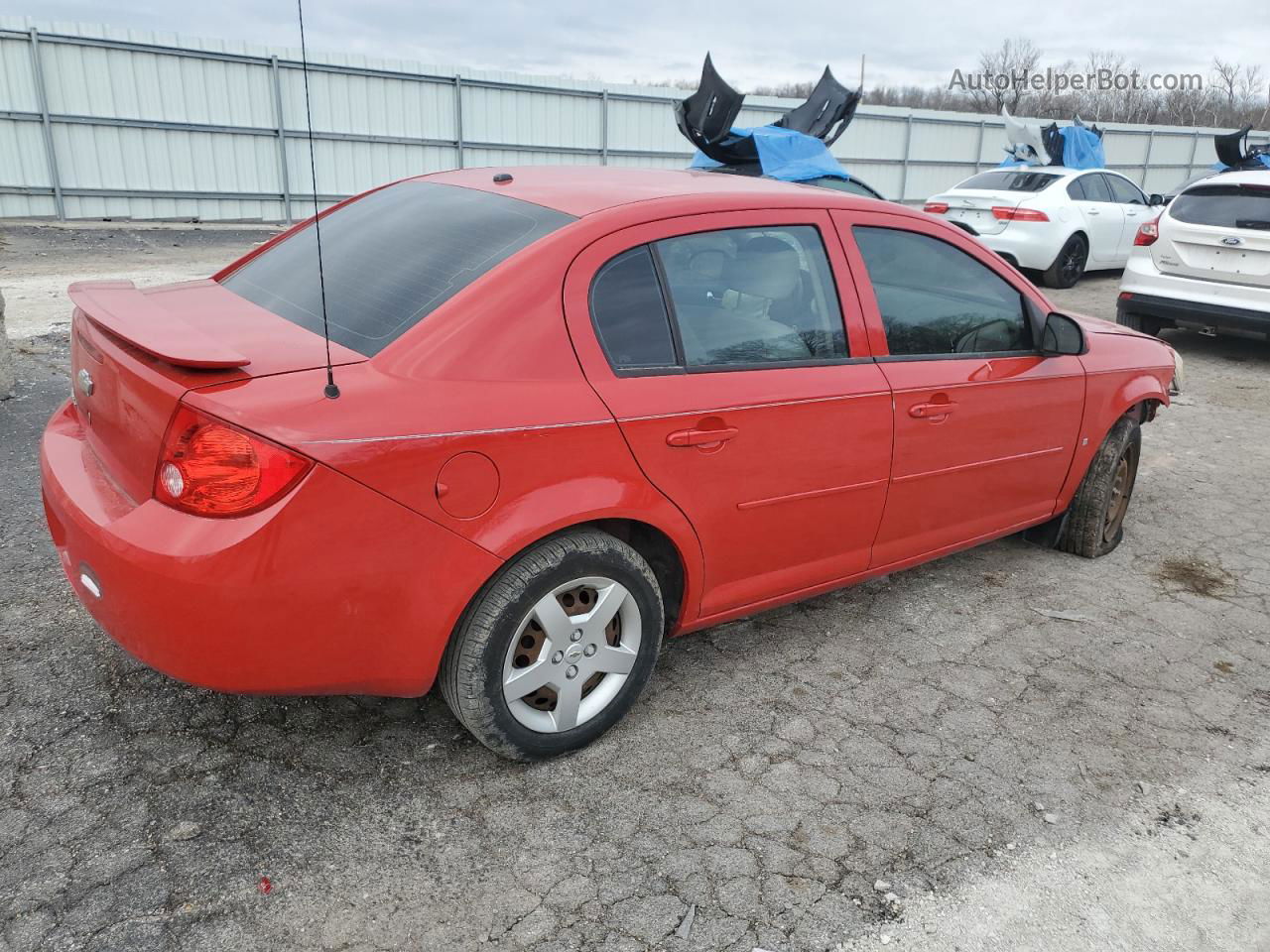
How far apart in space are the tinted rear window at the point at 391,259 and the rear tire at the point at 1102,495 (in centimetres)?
287

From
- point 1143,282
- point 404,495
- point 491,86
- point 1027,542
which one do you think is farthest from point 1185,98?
point 404,495

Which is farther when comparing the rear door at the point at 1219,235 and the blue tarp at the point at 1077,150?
the blue tarp at the point at 1077,150

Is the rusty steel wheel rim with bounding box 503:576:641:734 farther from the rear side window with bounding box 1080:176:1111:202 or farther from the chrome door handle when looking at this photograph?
the rear side window with bounding box 1080:176:1111:202

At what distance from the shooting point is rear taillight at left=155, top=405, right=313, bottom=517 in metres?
2.23

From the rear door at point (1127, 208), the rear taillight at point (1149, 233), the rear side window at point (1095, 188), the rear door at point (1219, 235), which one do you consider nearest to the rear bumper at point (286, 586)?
the rear door at point (1219, 235)

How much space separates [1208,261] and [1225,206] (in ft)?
1.56

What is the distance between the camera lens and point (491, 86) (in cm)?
1883

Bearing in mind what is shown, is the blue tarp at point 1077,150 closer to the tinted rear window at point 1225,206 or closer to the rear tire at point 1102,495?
the tinted rear window at point 1225,206

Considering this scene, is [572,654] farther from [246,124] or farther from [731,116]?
[246,124]

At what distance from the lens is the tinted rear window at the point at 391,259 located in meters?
2.68

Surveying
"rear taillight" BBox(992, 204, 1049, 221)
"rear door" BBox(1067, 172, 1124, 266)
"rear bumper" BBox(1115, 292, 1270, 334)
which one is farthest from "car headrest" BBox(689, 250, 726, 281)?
"rear door" BBox(1067, 172, 1124, 266)

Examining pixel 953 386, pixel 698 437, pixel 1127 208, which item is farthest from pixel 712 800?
pixel 1127 208

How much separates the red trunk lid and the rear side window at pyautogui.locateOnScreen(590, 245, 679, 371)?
677 mm

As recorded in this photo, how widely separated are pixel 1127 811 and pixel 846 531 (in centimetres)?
118
